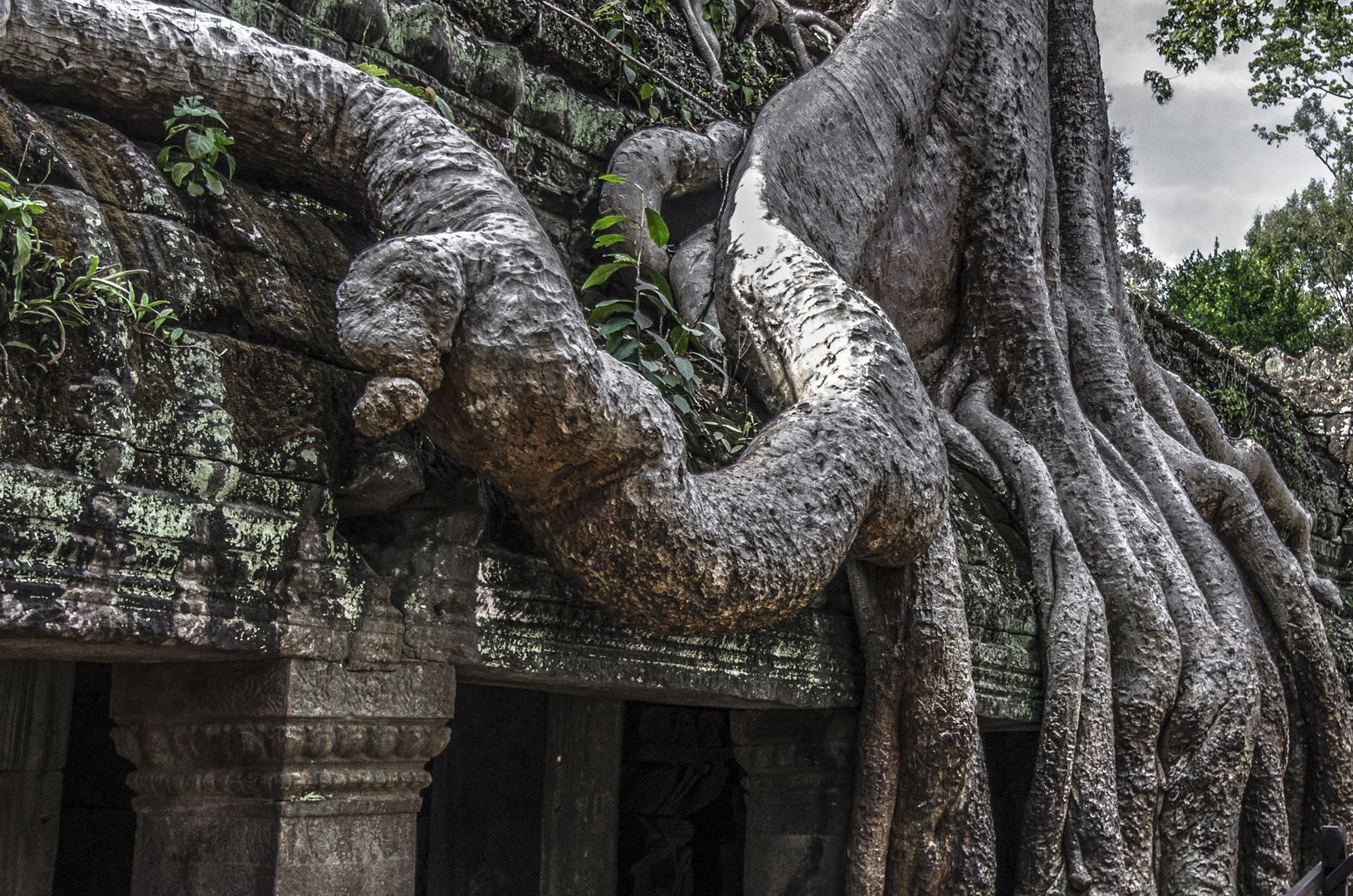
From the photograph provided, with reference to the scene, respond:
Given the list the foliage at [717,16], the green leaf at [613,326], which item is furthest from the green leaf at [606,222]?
the foliage at [717,16]

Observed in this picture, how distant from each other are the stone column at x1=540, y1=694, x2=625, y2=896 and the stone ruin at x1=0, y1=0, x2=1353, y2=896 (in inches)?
35.8

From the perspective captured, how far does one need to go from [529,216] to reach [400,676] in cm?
80

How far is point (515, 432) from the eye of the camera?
1775 millimetres

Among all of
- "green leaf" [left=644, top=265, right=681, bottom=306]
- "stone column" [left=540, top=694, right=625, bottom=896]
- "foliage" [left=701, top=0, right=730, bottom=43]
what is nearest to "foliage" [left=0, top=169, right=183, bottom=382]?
"green leaf" [left=644, top=265, right=681, bottom=306]

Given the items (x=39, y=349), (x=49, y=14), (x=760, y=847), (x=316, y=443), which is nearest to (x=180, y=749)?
(x=316, y=443)

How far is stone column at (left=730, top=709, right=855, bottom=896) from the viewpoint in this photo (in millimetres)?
2793

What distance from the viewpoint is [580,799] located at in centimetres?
378

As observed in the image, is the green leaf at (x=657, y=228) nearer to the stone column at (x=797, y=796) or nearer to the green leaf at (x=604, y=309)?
the green leaf at (x=604, y=309)

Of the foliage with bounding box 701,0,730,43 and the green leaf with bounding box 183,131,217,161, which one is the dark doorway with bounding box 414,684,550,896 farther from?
the foliage with bounding box 701,0,730,43

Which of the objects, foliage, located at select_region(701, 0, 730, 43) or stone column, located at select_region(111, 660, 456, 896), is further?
foliage, located at select_region(701, 0, 730, 43)

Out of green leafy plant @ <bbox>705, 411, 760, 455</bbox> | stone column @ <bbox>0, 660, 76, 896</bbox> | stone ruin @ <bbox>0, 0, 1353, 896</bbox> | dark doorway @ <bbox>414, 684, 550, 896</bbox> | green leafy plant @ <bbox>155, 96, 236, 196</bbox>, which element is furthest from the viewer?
dark doorway @ <bbox>414, 684, 550, 896</bbox>

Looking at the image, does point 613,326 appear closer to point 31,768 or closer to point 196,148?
→ point 196,148

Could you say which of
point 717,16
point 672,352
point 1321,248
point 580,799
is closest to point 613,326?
point 672,352

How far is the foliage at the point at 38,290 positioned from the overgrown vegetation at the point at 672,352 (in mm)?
1068
